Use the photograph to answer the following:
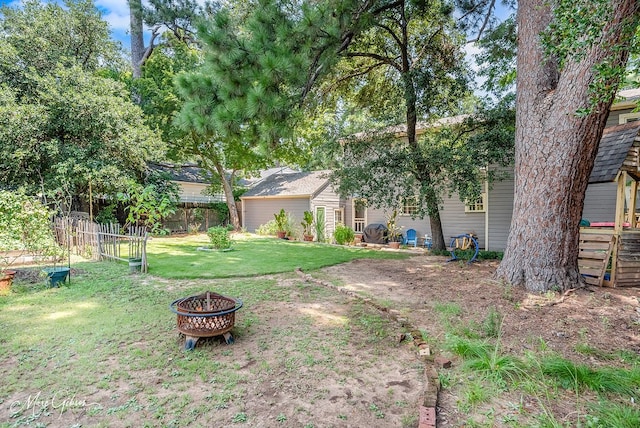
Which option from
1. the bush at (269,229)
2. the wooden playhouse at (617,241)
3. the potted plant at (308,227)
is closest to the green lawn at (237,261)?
the potted plant at (308,227)

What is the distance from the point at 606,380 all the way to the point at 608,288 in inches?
163

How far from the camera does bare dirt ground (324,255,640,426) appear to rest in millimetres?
3410

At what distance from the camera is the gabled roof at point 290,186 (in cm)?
1732

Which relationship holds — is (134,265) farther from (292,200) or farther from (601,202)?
(601,202)

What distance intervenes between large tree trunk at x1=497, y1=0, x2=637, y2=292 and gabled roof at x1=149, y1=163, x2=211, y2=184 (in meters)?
17.6

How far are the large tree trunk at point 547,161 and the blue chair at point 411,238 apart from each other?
7272 millimetres

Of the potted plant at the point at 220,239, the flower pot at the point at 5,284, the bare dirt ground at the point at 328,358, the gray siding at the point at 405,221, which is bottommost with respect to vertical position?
the bare dirt ground at the point at 328,358

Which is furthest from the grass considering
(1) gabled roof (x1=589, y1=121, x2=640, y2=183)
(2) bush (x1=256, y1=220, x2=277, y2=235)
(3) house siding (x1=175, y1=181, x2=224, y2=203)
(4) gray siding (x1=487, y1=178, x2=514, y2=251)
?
(3) house siding (x1=175, y1=181, x2=224, y2=203)

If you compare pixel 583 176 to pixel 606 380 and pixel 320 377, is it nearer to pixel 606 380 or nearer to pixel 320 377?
pixel 606 380

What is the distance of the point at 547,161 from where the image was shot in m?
5.07

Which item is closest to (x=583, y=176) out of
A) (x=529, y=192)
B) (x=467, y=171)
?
(x=529, y=192)

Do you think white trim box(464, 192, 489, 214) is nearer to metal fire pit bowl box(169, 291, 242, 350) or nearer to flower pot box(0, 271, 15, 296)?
metal fire pit bowl box(169, 291, 242, 350)

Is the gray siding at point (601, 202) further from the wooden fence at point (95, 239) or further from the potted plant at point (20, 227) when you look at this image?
the potted plant at point (20, 227)

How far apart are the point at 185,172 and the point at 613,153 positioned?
22.3 metres
